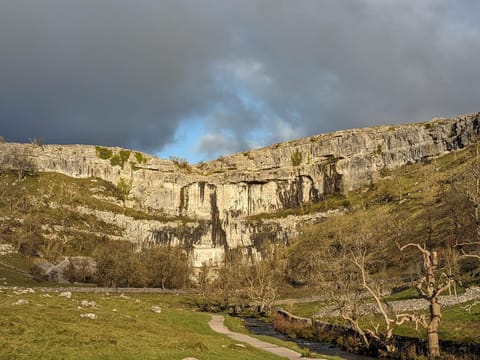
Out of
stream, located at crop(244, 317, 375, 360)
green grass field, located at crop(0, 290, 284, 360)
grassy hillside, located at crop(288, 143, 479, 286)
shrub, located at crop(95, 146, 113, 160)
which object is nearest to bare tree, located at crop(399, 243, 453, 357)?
stream, located at crop(244, 317, 375, 360)

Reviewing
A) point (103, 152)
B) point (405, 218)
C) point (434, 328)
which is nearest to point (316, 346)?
point (434, 328)

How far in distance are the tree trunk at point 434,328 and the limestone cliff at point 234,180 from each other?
468ft

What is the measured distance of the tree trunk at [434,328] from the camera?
92.3ft

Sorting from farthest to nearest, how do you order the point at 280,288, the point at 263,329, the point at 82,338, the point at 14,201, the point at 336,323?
the point at 14,201
the point at 280,288
the point at 263,329
the point at 336,323
the point at 82,338

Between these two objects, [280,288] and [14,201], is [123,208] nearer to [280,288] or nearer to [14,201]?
[14,201]

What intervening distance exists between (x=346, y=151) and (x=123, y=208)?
101509mm

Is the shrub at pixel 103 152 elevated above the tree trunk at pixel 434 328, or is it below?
above

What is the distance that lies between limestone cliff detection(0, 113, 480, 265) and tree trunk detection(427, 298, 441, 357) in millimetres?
142629

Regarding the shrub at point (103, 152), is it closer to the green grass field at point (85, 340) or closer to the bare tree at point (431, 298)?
the green grass field at point (85, 340)

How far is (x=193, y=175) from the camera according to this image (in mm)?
198250

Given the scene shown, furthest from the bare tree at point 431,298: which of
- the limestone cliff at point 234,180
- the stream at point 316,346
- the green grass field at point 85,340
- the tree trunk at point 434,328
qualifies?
the limestone cliff at point 234,180

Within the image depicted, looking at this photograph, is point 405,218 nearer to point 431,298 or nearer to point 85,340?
point 431,298

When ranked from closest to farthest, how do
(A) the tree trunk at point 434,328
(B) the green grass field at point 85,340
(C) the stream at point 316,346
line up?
1. (B) the green grass field at point 85,340
2. (A) the tree trunk at point 434,328
3. (C) the stream at point 316,346

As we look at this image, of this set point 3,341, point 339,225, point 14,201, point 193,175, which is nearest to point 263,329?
point 3,341
